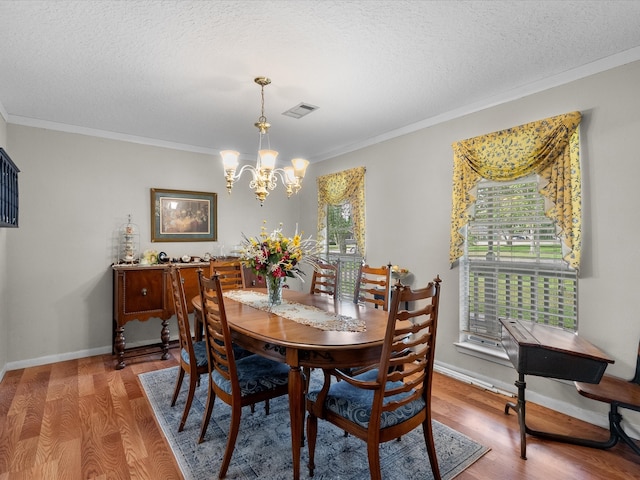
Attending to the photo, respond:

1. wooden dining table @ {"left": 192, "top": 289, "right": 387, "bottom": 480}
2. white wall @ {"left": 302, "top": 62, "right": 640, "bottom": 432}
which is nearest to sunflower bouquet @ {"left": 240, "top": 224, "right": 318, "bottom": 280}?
wooden dining table @ {"left": 192, "top": 289, "right": 387, "bottom": 480}

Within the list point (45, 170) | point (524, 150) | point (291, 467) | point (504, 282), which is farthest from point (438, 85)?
point (45, 170)

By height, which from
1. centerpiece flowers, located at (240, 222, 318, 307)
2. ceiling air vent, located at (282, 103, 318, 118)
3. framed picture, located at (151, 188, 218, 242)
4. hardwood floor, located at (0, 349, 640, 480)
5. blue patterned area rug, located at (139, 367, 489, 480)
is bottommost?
hardwood floor, located at (0, 349, 640, 480)

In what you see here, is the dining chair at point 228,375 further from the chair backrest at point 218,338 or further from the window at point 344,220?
the window at point 344,220

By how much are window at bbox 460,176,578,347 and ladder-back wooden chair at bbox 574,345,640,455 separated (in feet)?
1.57

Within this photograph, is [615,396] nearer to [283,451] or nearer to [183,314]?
[283,451]

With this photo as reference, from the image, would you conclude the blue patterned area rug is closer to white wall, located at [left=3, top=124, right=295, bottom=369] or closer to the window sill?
the window sill

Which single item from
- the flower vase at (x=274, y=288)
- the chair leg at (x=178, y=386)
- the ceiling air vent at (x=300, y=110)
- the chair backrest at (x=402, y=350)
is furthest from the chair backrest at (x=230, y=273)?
the chair backrest at (x=402, y=350)

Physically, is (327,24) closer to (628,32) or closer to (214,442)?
(628,32)

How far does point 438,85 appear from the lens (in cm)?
291

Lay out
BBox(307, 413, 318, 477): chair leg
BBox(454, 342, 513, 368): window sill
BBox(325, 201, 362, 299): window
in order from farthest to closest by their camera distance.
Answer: BBox(325, 201, 362, 299): window, BBox(454, 342, 513, 368): window sill, BBox(307, 413, 318, 477): chair leg

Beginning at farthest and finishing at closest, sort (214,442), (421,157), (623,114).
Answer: (421,157), (623,114), (214,442)

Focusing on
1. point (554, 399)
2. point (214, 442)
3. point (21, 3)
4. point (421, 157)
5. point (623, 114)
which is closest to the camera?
point (21, 3)

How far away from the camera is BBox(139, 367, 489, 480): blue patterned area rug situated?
2002 millimetres

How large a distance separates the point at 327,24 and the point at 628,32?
6.22ft
